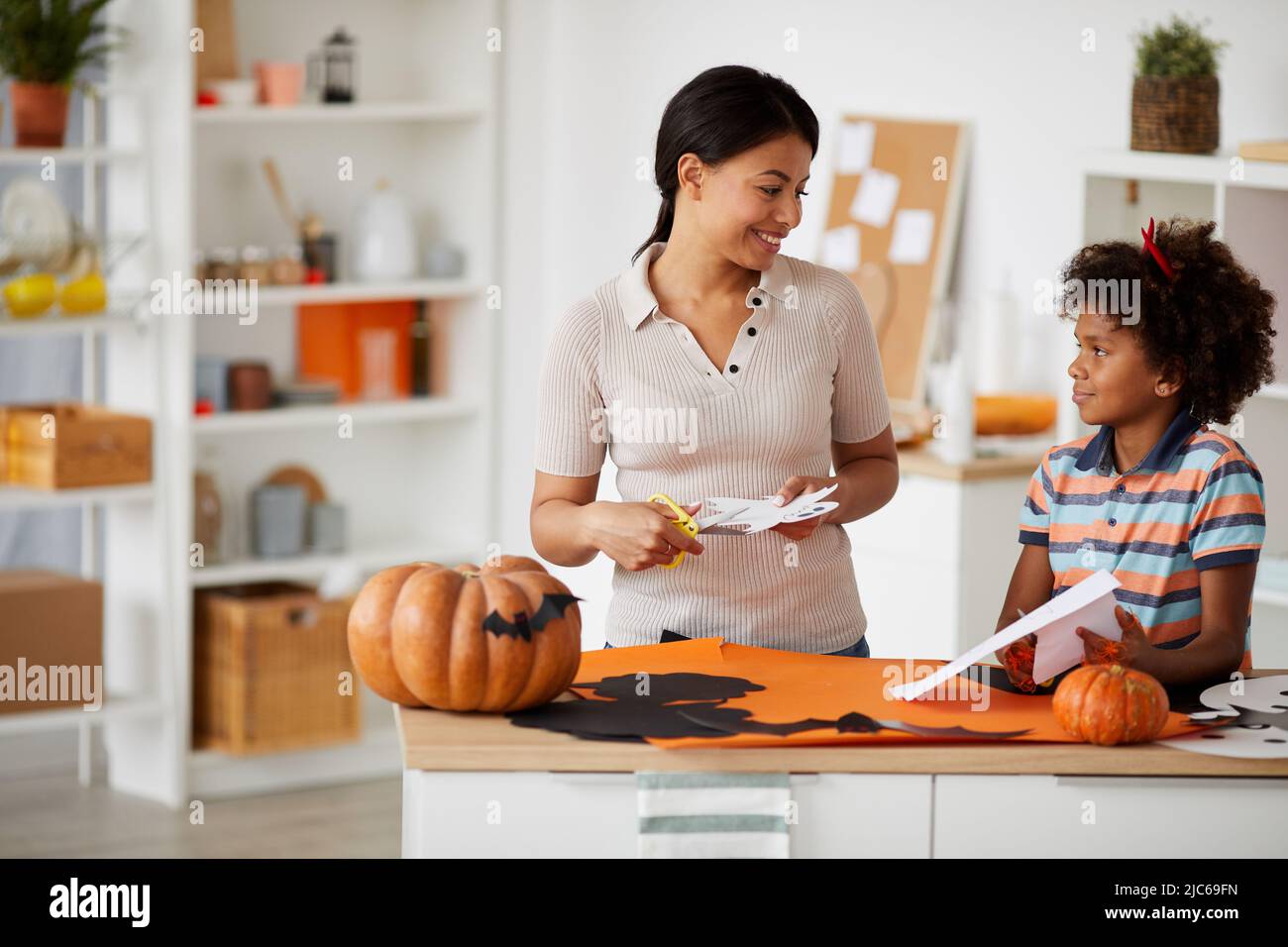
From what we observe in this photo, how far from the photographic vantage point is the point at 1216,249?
7.07 ft

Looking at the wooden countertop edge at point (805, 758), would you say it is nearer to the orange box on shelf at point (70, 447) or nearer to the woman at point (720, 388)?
the woman at point (720, 388)

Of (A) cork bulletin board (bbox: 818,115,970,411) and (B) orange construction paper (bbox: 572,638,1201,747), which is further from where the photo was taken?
(A) cork bulletin board (bbox: 818,115,970,411)

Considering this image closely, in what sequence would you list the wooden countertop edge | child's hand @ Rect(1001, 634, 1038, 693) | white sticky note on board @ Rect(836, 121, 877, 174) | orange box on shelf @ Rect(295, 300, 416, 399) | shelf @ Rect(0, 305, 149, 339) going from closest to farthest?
1. the wooden countertop edge
2. child's hand @ Rect(1001, 634, 1038, 693)
3. shelf @ Rect(0, 305, 149, 339)
4. white sticky note on board @ Rect(836, 121, 877, 174)
5. orange box on shelf @ Rect(295, 300, 416, 399)

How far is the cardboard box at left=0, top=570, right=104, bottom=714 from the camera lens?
422 centimetres

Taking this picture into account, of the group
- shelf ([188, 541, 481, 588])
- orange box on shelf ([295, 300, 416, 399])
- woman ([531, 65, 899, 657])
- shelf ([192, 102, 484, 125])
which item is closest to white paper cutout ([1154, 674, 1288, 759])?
woman ([531, 65, 899, 657])

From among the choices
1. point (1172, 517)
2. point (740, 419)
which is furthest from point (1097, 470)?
point (740, 419)

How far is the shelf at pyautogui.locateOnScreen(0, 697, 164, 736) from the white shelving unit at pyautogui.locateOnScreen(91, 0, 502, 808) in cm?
8

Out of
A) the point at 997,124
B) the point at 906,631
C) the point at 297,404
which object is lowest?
the point at 906,631

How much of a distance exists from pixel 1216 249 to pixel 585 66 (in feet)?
10.5

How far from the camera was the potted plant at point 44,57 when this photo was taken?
415cm

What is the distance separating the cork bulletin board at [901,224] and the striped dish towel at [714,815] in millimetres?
2594

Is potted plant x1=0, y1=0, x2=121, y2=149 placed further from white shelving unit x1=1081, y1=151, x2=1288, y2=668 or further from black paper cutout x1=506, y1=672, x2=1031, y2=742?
black paper cutout x1=506, y1=672, x2=1031, y2=742

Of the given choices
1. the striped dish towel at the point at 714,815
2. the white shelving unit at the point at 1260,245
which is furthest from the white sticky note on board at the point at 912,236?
the striped dish towel at the point at 714,815
